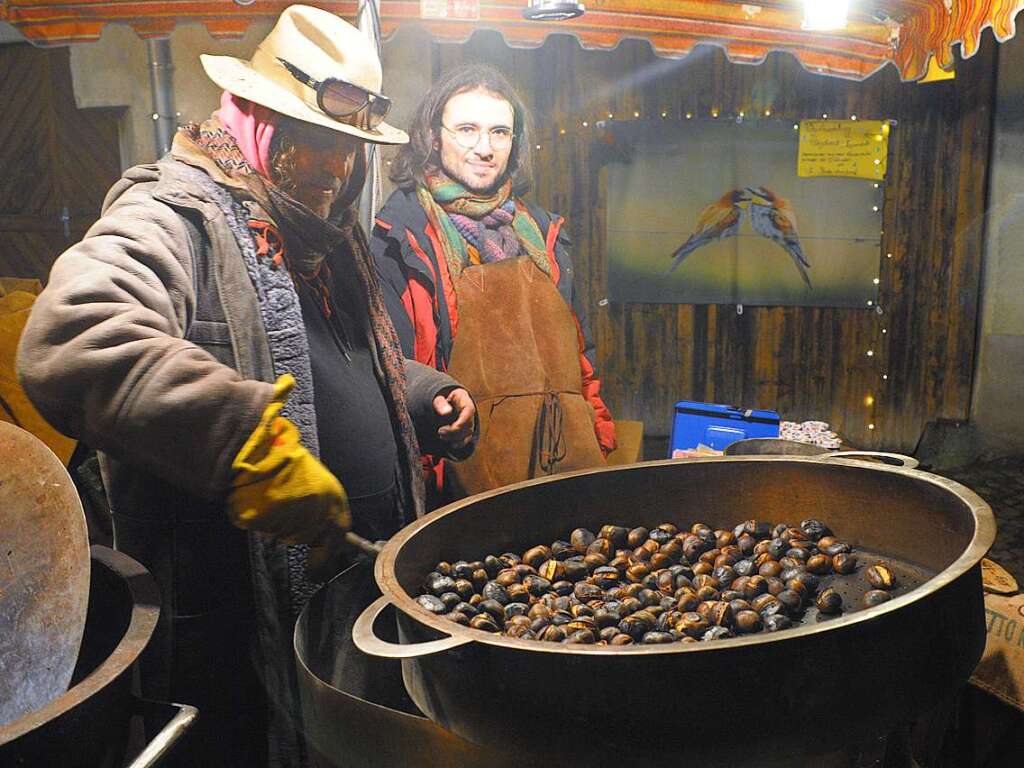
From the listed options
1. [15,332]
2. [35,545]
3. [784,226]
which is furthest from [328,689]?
[784,226]

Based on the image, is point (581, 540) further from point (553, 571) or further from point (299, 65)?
point (299, 65)

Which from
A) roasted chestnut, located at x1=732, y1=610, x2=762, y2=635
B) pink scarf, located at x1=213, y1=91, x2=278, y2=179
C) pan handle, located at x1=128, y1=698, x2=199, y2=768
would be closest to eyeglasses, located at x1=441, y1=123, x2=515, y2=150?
pink scarf, located at x1=213, y1=91, x2=278, y2=179

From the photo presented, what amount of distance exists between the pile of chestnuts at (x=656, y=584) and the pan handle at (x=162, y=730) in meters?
0.46

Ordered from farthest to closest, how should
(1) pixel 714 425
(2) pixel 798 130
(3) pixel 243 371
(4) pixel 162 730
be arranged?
(1) pixel 714 425 → (2) pixel 798 130 → (3) pixel 243 371 → (4) pixel 162 730

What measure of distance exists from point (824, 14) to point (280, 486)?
2.31 meters

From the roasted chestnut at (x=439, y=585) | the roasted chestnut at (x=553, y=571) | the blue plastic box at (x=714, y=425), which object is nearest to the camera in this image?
the roasted chestnut at (x=439, y=585)

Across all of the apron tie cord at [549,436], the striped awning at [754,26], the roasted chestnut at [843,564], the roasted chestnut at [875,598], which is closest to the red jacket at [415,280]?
the apron tie cord at [549,436]

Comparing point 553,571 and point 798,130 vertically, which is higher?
point 798,130

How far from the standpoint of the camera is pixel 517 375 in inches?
115

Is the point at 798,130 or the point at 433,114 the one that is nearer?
the point at 433,114

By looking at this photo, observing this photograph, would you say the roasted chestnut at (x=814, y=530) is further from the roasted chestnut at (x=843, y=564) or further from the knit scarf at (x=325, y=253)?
the knit scarf at (x=325, y=253)

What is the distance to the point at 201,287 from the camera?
198 cm

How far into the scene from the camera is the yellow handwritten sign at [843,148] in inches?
128

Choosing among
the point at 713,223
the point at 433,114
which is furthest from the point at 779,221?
the point at 433,114
